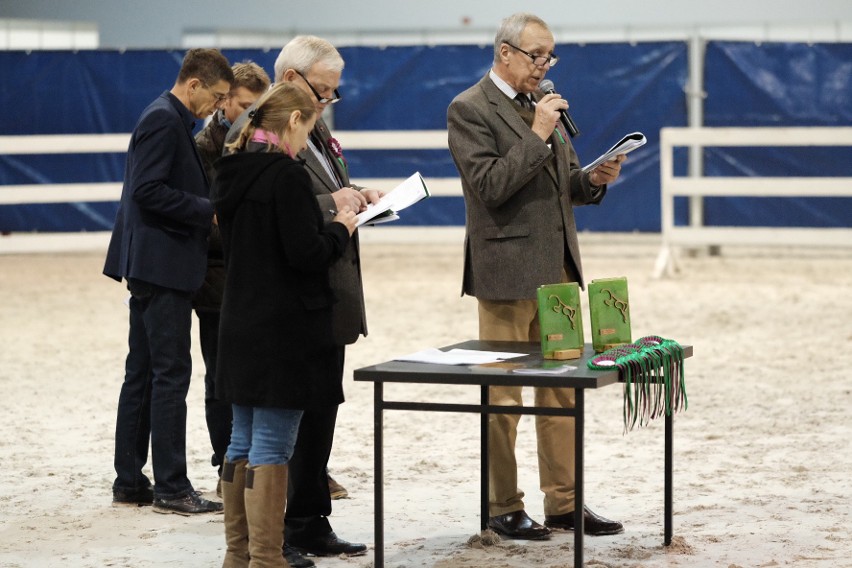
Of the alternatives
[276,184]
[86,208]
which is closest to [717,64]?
[86,208]

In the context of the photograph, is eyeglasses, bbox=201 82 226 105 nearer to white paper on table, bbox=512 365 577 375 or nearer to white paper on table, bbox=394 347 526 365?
white paper on table, bbox=394 347 526 365

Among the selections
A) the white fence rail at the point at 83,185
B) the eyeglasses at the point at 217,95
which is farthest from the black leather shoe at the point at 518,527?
the white fence rail at the point at 83,185

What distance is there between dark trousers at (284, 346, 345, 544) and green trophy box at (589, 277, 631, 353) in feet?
2.67

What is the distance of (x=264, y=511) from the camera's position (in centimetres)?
383

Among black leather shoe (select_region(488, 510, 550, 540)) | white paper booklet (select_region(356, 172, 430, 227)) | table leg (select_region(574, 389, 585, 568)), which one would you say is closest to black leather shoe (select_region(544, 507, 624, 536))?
black leather shoe (select_region(488, 510, 550, 540))

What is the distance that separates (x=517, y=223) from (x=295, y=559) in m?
1.35

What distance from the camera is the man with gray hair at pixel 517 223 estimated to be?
14.8ft

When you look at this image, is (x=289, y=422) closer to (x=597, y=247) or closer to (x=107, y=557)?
(x=107, y=557)

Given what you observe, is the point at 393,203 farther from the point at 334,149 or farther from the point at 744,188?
the point at 744,188

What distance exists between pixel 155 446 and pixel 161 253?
715mm

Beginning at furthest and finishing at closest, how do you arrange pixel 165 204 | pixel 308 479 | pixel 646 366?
pixel 165 204 → pixel 308 479 → pixel 646 366

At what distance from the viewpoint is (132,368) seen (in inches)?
199

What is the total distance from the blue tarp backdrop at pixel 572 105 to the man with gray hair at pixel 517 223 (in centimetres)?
827

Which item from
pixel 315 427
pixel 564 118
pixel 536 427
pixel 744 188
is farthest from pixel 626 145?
pixel 744 188
